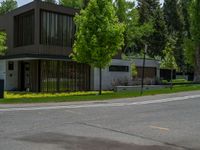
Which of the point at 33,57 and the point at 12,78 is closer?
the point at 33,57

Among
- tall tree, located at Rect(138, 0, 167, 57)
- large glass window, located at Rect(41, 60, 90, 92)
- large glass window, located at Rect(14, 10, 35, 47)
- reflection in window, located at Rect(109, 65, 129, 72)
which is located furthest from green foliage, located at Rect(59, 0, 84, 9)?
large glass window, located at Rect(41, 60, 90, 92)

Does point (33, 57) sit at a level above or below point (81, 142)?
above

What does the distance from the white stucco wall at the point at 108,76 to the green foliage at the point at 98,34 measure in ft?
27.9

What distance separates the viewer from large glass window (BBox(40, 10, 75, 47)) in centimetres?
3594

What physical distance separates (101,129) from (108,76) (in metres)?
27.9

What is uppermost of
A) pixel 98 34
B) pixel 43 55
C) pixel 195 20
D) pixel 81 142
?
pixel 195 20

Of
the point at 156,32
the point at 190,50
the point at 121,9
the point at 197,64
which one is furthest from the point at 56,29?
the point at 156,32

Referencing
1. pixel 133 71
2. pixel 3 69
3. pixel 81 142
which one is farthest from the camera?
pixel 133 71

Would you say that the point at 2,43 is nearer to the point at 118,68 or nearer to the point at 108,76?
the point at 108,76

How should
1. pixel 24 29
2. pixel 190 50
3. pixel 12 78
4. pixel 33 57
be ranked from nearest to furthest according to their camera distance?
pixel 33 57 < pixel 24 29 < pixel 12 78 < pixel 190 50

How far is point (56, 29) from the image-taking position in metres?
36.9

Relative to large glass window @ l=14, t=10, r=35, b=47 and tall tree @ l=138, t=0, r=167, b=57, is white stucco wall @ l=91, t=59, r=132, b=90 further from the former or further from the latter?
tall tree @ l=138, t=0, r=167, b=57

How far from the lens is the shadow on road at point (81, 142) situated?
9.80 metres

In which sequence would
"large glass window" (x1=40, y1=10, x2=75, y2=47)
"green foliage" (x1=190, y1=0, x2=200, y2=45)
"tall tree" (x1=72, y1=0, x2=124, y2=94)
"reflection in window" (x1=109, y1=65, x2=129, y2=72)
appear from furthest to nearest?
"green foliage" (x1=190, y1=0, x2=200, y2=45)
"reflection in window" (x1=109, y1=65, x2=129, y2=72)
"large glass window" (x1=40, y1=10, x2=75, y2=47)
"tall tree" (x1=72, y1=0, x2=124, y2=94)
